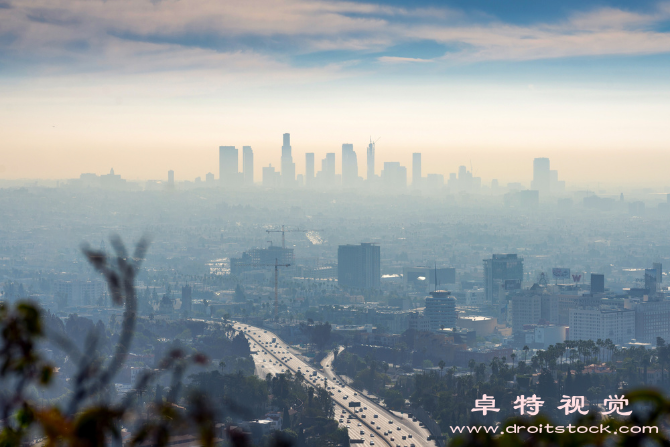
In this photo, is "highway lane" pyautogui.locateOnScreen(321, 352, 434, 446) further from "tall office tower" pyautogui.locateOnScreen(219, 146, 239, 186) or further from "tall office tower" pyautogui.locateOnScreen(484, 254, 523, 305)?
"tall office tower" pyautogui.locateOnScreen(219, 146, 239, 186)

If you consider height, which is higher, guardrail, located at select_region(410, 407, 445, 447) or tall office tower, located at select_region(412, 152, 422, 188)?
tall office tower, located at select_region(412, 152, 422, 188)

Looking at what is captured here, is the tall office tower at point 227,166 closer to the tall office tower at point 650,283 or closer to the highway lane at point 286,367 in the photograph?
the highway lane at point 286,367

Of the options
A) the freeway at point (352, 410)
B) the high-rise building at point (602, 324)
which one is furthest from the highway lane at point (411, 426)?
the high-rise building at point (602, 324)

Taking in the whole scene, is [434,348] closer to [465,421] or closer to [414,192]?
[465,421]

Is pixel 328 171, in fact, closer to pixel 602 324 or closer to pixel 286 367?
pixel 602 324

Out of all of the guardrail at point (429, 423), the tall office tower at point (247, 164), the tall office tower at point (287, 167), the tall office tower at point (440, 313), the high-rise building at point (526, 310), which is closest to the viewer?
the guardrail at point (429, 423)

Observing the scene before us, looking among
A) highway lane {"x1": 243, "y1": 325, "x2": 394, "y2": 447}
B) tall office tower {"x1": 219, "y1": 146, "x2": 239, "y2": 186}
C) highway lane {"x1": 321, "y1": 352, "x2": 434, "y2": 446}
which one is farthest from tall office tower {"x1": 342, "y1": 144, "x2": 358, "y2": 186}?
Answer: highway lane {"x1": 321, "y1": 352, "x2": 434, "y2": 446}
